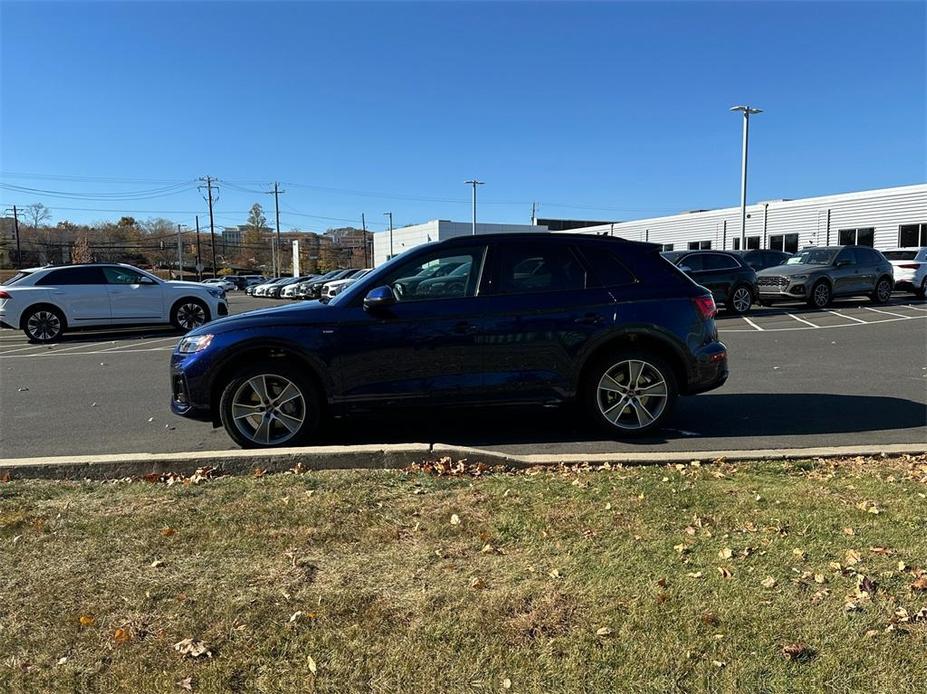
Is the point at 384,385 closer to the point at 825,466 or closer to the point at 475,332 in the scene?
the point at 475,332

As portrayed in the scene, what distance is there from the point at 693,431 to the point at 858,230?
3674 cm

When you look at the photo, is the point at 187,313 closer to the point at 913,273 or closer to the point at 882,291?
the point at 882,291

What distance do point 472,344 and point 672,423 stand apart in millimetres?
2185

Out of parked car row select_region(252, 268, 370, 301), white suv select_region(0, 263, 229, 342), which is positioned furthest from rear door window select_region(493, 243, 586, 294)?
parked car row select_region(252, 268, 370, 301)

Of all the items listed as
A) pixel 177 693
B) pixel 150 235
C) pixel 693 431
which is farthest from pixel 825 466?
pixel 150 235

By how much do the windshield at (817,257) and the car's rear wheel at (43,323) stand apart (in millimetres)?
19512

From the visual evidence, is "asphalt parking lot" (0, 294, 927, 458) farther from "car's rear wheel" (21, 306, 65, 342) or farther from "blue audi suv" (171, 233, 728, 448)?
"car's rear wheel" (21, 306, 65, 342)

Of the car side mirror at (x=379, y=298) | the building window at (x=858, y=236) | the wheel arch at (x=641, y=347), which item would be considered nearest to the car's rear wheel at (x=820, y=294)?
the wheel arch at (x=641, y=347)

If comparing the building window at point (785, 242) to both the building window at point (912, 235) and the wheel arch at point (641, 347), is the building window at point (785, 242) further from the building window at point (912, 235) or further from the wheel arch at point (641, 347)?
the wheel arch at point (641, 347)

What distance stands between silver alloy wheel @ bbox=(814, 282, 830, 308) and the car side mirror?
56.2 feet

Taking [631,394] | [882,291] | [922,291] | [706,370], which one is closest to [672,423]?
[706,370]

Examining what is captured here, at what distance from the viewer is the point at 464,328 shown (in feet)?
18.2

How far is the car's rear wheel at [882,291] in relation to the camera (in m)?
20.3

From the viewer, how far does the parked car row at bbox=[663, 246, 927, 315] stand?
733 inches
